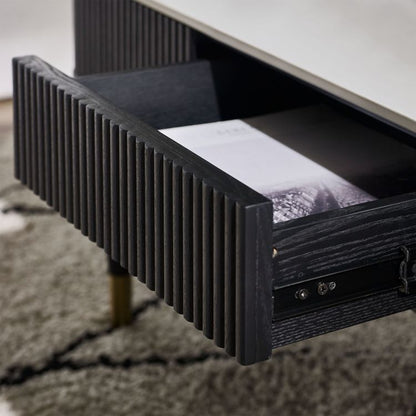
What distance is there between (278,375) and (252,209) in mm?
648

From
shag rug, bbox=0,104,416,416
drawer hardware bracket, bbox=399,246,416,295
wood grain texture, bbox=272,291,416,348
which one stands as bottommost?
shag rug, bbox=0,104,416,416

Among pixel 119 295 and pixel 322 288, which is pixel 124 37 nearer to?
pixel 119 295

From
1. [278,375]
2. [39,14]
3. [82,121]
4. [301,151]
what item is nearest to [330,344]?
[278,375]

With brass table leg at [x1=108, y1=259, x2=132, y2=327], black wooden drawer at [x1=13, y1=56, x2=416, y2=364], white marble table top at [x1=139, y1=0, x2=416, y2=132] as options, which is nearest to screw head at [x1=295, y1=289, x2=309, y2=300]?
black wooden drawer at [x1=13, y1=56, x2=416, y2=364]

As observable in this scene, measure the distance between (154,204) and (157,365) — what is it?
0.57 m

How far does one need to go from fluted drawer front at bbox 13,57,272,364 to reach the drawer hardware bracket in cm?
11

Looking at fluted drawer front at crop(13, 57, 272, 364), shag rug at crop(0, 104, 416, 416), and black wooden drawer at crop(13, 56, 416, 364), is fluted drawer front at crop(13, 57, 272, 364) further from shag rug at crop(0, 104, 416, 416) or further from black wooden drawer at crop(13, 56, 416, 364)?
shag rug at crop(0, 104, 416, 416)

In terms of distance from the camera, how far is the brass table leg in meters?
1.33

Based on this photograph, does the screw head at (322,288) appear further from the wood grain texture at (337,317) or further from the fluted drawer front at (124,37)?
the fluted drawer front at (124,37)

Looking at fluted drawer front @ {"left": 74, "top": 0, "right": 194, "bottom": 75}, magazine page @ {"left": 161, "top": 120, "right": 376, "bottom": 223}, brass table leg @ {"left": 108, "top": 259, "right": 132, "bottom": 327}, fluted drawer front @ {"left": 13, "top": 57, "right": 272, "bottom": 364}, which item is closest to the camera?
fluted drawer front @ {"left": 13, "top": 57, "right": 272, "bottom": 364}

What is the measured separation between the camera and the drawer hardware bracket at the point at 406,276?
2.32ft

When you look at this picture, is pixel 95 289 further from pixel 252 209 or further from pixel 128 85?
pixel 252 209

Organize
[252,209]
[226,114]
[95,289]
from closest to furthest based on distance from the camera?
[252,209] < [226,114] < [95,289]

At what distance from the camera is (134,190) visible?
76 centimetres
